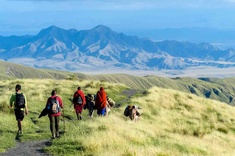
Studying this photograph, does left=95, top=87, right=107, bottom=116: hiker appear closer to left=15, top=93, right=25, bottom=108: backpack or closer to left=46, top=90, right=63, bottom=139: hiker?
left=15, top=93, right=25, bottom=108: backpack

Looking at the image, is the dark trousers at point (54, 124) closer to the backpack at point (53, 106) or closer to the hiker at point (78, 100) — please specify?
the backpack at point (53, 106)

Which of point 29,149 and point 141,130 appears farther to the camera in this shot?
point 141,130

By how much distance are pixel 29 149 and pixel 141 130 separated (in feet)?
22.3

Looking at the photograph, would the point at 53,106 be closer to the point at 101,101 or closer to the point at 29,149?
the point at 29,149

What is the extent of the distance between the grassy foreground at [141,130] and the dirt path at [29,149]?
1.32 feet

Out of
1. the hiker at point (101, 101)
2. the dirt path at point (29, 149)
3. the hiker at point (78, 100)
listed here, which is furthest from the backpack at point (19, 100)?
the hiker at point (101, 101)

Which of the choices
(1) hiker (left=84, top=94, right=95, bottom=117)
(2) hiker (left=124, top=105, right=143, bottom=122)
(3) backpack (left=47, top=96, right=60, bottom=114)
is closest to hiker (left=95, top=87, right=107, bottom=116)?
(2) hiker (left=124, top=105, right=143, bottom=122)

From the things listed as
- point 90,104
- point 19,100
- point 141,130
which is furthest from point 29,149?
point 90,104

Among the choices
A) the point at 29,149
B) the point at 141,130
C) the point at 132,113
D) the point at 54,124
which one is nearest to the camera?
the point at 29,149

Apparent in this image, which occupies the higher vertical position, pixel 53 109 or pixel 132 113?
pixel 53 109

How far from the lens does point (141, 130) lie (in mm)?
22000

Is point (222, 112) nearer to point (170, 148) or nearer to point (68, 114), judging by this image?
point (68, 114)

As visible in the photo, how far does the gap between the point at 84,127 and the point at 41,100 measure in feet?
48.2

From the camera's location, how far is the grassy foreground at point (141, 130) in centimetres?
1748
